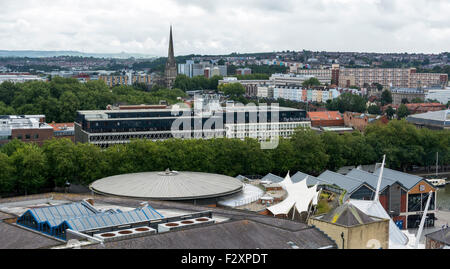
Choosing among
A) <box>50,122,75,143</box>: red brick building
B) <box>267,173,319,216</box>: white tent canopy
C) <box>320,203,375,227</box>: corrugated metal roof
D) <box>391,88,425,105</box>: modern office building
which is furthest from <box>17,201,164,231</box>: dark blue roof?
<box>391,88,425,105</box>: modern office building

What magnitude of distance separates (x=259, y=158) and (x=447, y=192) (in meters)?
20.7

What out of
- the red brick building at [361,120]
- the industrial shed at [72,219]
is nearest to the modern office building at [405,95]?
the red brick building at [361,120]

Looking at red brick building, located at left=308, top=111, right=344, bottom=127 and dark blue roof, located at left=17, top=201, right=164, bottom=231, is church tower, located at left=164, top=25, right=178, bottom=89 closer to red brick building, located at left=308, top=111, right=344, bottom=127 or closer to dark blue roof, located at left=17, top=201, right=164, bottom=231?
red brick building, located at left=308, top=111, right=344, bottom=127

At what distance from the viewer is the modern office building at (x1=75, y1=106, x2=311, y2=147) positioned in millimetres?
67250

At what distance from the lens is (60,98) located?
99.7m

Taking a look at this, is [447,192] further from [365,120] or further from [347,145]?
[365,120]

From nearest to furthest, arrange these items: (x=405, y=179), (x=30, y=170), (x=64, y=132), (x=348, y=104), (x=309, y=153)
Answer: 1. (x=30, y=170)
2. (x=405, y=179)
3. (x=309, y=153)
4. (x=64, y=132)
5. (x=348, y=104)

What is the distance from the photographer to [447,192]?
60906 mm

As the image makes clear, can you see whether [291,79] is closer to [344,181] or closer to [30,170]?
[344,181]

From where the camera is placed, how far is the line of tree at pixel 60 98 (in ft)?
314

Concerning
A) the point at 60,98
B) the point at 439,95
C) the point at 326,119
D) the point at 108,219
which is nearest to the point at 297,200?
the point at 108,219

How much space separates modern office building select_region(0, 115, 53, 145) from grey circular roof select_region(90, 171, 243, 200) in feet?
98.4

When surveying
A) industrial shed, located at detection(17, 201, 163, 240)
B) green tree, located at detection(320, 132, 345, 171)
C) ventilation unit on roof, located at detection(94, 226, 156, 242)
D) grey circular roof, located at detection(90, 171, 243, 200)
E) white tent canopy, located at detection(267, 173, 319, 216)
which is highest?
ventilation unit on roof, located at detection(94, 226, 156, 242)

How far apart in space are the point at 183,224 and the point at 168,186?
1448cm
